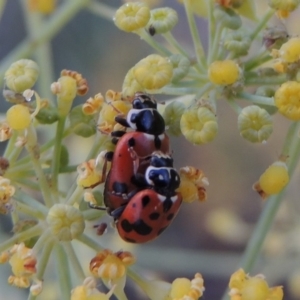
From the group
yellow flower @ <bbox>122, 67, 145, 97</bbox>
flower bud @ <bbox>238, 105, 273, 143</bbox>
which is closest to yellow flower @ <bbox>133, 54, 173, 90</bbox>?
yellow flower @ <bbox>122, 67, 145, 97</bbox>

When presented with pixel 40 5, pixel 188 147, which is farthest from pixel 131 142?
pixel 188 147

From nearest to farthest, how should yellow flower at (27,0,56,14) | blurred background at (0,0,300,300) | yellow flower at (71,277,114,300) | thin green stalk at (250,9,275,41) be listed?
yellow flower at (71,277,114,300), thin green stalk at (250,9,275,41), yellow flower at (27,0,56,14), blurred background at (0,0,300,300)

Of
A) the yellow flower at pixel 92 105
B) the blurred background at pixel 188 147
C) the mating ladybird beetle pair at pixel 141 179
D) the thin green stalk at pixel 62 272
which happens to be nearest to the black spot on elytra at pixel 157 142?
the mating ladybird beetle pair at pixel 141 179

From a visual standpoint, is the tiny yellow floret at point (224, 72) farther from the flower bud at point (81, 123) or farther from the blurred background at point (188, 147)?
the blurred background at point (188, 147)

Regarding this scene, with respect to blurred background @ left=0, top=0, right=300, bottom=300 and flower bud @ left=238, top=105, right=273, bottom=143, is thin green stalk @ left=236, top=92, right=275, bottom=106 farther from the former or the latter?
blurred background @ left=0, top=0, right=300, bottom=300

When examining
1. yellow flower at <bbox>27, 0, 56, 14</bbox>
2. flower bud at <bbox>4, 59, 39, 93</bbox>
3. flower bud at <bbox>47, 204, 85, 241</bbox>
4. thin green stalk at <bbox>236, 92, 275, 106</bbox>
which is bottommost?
flower bud at <bbox>47, 204, 85, 241</bbox>

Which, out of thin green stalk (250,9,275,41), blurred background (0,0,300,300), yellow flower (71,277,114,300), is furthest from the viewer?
blurred background (0,0,300,300)

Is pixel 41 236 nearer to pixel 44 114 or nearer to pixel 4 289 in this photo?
pixel 44 114

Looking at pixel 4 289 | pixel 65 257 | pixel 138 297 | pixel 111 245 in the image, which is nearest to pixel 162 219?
pixel 65 257
